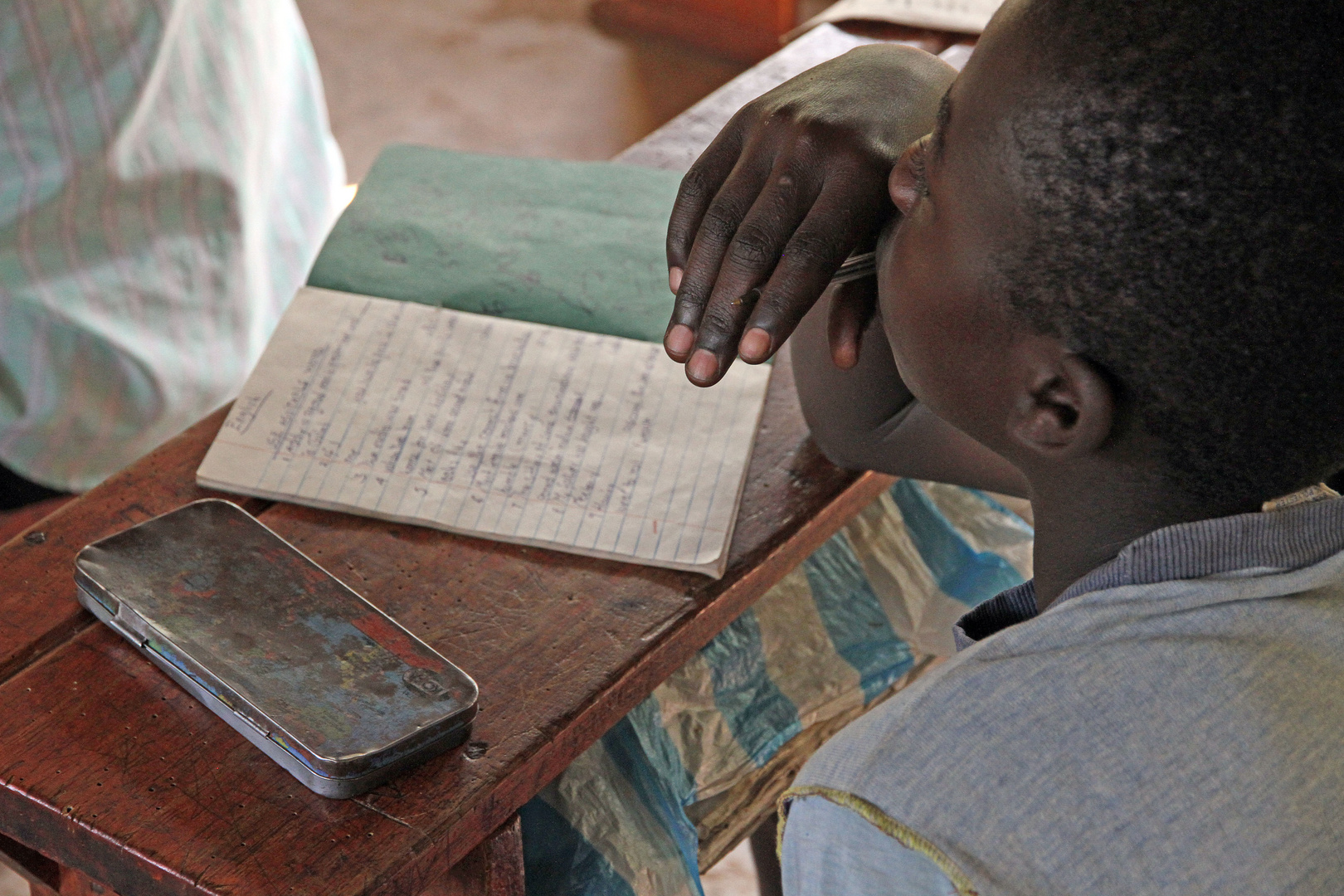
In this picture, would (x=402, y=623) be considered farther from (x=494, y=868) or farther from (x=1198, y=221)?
(x=1198, y=221)

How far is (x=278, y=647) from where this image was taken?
0.65 metres

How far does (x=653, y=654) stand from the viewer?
71cm

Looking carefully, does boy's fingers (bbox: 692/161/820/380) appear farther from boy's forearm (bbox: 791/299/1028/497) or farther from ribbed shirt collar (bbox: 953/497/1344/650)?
ribbed shirt collar (bbox: 953/497/1344/650)

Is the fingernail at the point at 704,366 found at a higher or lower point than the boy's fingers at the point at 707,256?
lower

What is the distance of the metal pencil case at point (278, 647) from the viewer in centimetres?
61

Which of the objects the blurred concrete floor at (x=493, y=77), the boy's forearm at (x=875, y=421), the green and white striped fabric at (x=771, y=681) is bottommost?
the blurred concrete floor at (x=493, y=77)

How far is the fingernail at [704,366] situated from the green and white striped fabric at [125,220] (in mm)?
942

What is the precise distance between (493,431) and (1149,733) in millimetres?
457

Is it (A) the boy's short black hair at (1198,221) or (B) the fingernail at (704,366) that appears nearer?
(A) the boy's short black hair at (1198,221)

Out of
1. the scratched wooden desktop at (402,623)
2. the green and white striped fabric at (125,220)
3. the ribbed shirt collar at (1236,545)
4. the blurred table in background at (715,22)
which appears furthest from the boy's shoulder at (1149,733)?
the blurred table in background at (715,22)

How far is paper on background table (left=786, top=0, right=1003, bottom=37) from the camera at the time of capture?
4.60 feet

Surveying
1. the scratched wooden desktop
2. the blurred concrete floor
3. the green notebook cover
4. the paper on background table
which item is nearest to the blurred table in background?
the blurred concrete floor

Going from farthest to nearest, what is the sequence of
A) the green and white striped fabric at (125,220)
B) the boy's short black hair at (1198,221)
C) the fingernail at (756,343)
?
the green and white striped fabric at (125,220) < the fingernail at (756,343) < the boy's short black hair at (1198,221)

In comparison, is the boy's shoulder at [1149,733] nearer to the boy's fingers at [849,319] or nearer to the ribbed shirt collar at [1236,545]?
the ribbed shirt collar at [1236,545]
